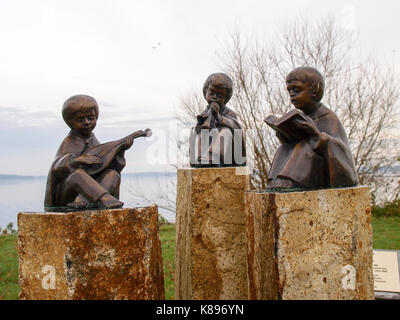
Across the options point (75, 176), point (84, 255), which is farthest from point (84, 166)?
point (84, 255)

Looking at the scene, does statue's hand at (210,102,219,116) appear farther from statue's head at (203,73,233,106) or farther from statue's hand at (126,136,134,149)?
statue's hand at (126,136,134,149)

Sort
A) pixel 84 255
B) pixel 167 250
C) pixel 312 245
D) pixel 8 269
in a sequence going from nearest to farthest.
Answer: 1. pixel 84 255
2. pixel 312 245
3. pixel 8 269
4. pixel 167 250

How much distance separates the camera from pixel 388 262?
14.6 ft

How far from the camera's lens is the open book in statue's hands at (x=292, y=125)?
294 centimetres

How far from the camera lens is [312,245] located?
2699 millimetres

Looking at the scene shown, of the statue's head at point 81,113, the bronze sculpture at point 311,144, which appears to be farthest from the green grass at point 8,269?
the bronze sculpture at point 311,144

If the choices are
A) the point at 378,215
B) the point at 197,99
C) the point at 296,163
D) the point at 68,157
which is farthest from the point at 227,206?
the point at 378,215

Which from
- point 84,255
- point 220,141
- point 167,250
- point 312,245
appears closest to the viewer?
point 84,255

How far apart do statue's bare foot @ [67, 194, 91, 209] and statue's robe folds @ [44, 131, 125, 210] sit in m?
0.04

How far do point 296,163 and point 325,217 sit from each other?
45cm

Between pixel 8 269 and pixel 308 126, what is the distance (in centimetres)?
534

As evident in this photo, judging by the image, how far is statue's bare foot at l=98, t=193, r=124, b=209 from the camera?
9.08 feet

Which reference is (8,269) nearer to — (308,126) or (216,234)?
(216,234)

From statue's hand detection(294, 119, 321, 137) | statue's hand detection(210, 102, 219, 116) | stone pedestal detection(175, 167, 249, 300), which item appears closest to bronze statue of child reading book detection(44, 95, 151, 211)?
stone pedestal detection(175, 167, 249, 300)
